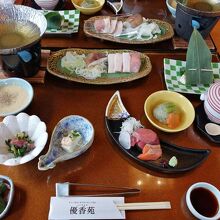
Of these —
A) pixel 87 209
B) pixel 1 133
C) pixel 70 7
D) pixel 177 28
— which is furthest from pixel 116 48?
pixel 87 209

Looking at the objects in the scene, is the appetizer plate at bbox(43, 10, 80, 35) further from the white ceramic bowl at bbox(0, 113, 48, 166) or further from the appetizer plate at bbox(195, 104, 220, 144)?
the appetizer plate at bbox(195, 104, 220, 144)

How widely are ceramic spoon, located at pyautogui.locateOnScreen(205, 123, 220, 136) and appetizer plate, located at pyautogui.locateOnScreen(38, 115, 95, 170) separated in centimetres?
56

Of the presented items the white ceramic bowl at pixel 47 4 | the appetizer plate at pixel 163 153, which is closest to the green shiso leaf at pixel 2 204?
the appetizer plate at pixel 163 153

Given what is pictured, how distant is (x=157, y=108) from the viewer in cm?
128

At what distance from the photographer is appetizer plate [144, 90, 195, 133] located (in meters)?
1.22

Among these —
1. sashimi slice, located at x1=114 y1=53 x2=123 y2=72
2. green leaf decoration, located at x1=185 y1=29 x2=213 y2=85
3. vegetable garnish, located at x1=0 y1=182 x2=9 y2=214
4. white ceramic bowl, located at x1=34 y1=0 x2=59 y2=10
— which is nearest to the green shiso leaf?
vegetable garnish, located at x1=0 y1=182 x2=9 y2=214

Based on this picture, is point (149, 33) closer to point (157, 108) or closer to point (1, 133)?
point (157, 108)

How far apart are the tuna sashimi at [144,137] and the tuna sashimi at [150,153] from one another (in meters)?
0.02

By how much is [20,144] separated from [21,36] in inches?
25.1

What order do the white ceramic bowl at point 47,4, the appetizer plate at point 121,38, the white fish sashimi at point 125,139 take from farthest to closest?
the white ceramic bowl at point 47,4, the appetizer plate at point 121,38, the white fish sashimi at point 125,139

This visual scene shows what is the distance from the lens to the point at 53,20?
1.66 metres

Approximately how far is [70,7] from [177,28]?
82cm

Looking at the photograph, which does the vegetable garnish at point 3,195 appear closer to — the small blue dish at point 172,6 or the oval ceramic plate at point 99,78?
the oval ceramic plate at point 99,78

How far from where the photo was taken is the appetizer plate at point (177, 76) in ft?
4.61
